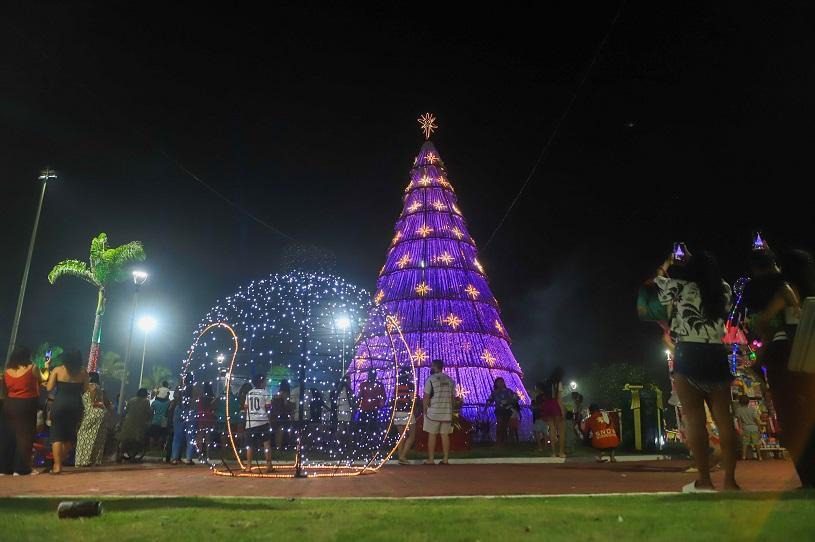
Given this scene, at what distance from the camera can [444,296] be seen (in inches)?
994

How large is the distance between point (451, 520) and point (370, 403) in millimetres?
6559

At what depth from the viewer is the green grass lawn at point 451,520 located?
3477mm

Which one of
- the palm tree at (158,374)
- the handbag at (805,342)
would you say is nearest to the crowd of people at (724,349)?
the handbag at (805,342)

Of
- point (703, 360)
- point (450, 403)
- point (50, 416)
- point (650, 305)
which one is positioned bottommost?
point (50, 416)

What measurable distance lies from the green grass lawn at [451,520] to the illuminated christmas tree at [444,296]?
1939cm

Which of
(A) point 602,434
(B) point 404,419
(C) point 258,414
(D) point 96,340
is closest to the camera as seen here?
(C) point 258,414

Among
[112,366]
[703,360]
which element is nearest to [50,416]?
[703,360]

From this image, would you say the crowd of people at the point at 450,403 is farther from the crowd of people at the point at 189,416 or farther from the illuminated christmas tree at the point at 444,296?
the illuminated christmas tree at the point at 444,296

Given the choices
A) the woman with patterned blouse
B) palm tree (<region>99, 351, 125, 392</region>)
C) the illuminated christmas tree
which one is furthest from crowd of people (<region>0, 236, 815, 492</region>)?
palm tree (<region>99, 351, 125, 392</region>)

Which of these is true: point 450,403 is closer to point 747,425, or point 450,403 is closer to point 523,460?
point 523,460

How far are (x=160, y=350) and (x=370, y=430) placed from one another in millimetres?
66712

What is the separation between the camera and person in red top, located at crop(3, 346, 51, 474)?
9227 millimetres

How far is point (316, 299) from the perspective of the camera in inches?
345

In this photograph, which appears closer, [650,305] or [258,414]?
[650,305]
